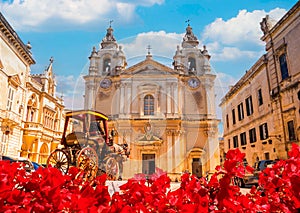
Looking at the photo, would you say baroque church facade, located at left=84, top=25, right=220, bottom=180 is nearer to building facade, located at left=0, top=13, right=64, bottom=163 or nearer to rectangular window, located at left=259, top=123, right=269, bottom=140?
rectangular window, located at left=259, top=123, right=269, bottom=140

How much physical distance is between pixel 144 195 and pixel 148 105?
66.2 feet

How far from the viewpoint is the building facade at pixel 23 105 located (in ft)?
54.0

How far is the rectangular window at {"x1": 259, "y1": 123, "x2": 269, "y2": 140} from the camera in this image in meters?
16.6

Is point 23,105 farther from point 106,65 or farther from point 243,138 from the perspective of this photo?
point 243,138

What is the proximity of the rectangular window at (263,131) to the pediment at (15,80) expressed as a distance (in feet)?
65.6

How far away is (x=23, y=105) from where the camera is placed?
20.1 meters

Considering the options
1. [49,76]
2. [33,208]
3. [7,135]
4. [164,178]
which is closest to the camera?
[33,208]

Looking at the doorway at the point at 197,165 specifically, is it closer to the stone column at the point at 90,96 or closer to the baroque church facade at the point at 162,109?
the baroque church facade at the point at 162,109

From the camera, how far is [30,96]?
2191 centimetres

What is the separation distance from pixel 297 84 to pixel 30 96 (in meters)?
22.4

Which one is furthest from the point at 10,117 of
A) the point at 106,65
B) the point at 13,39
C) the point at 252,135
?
the point at 252,135

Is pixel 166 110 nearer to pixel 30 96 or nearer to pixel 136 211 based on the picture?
pixel 30 96

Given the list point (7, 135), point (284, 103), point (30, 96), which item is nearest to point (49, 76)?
point (30, 96)

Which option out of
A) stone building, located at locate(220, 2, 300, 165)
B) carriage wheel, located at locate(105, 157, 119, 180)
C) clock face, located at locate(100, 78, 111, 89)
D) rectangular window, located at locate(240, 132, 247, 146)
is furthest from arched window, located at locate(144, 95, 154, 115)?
carriage wheel, located at locate(105, 157, 119, 180)
